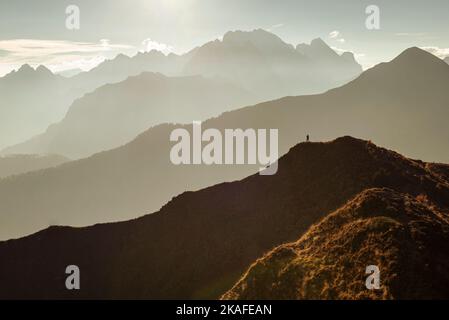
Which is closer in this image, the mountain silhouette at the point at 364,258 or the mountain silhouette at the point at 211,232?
the mountain silhouette at the point at 364,258

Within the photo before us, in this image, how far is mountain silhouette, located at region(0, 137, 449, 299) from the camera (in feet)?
136

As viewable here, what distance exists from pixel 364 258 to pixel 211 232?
81.8ft

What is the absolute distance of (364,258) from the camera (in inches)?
978

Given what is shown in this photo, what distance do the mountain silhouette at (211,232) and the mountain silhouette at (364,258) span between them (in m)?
3.42

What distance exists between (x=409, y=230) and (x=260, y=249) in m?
18.9

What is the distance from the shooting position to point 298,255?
28.8 meters

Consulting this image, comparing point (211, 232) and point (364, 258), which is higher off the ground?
point (211, 232)

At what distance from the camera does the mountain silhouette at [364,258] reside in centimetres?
2231

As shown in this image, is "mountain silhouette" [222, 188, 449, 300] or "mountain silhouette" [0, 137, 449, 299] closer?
"mountain silhouette" [222, 188, 449, 300]

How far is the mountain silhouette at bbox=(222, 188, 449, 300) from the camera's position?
2231cm

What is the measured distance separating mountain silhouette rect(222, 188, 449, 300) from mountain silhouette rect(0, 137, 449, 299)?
3423mm

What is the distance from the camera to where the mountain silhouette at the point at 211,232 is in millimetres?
41431
